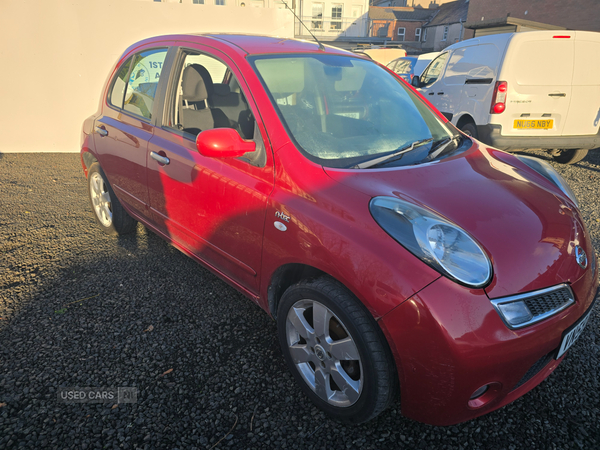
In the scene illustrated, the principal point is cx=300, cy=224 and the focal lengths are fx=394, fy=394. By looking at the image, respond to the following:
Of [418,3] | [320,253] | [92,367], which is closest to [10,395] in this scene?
[92,367]

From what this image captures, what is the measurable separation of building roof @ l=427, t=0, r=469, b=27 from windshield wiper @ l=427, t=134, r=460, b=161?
157ft

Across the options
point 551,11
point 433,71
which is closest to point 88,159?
point 433,71

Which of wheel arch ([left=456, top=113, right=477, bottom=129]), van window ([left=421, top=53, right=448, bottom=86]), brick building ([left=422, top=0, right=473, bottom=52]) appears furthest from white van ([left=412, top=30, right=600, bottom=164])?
brick building ([left=422, top=0, right=473, bottom=52])

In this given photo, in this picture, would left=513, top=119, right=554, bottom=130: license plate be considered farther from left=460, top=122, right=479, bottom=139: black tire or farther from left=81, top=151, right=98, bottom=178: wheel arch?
left=81, top=151, right=98, bottom=178: wheel arch

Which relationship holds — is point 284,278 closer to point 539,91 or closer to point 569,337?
point 569,337

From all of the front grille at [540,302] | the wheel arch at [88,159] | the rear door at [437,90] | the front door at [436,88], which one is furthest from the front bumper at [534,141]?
the wheel arch at [88,159]

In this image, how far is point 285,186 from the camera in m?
1.95

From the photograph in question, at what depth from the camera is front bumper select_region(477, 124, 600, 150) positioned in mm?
5848

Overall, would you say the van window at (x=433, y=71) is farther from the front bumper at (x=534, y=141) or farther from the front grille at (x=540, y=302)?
the front grille at (x=540, y=302)

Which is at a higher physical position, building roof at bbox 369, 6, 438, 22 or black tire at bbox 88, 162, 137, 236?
building roof at bbox 369, 6, 438, 22

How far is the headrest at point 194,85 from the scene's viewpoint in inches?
110

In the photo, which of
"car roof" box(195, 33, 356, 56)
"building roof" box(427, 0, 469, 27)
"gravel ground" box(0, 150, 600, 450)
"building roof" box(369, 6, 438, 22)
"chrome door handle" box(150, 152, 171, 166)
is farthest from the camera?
"building roof" box(369, 6, 438, 22)

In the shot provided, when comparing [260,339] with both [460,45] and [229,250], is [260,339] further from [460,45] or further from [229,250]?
[460,45]

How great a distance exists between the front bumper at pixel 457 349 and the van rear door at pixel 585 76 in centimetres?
546
